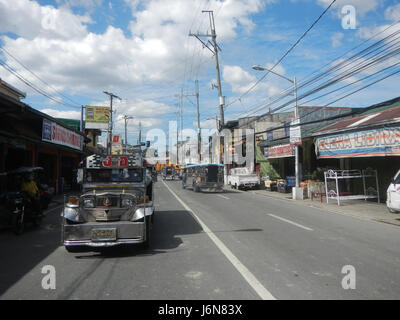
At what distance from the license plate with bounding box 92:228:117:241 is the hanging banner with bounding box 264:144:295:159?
2014 cm

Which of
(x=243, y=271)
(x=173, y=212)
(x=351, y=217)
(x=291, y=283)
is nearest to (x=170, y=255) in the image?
(x=243, y=271)

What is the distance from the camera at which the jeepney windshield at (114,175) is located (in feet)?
29.1

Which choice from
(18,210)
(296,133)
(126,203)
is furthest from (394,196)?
(18,210)

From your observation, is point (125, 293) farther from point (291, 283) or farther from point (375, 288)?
point (375, 288)

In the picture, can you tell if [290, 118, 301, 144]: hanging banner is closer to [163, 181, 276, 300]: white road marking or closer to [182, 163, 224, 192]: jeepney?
[182, 163, 224, 192]: jeepney

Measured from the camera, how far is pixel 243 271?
220 inches

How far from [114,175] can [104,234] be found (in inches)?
101

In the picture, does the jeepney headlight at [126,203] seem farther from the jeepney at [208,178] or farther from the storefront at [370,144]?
the jeepney at [208,178]

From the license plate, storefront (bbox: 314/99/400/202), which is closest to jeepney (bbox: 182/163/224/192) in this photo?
storefront (bbox: 314/99/400/202)

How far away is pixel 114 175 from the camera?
894cm

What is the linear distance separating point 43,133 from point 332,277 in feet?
52.2

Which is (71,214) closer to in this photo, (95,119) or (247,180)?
(247,180)
